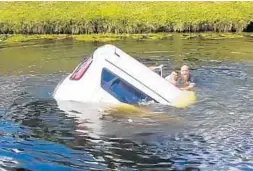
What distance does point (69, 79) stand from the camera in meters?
13.7

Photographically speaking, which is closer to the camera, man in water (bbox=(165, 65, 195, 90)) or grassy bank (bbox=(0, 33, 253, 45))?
man in water (bbox=(165, 65, 195, 90))

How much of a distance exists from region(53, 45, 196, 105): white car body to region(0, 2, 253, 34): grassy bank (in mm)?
15068

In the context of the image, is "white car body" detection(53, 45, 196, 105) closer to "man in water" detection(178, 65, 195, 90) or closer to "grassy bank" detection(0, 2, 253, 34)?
"man in water" detection(178, 65, 195, 90)

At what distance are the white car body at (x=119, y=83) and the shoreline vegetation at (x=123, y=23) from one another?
42.8 feet

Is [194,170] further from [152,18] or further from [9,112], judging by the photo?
[152,18]

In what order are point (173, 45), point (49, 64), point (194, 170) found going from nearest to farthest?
point (194, 170)
point (49, 64)
point (173, 45)

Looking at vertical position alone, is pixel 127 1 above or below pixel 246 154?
above

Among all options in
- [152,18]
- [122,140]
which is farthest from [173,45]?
[122,140]

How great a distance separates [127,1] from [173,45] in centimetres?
953

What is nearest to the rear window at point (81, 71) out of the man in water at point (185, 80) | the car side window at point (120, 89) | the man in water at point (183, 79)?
the car side window at point (120, 89)

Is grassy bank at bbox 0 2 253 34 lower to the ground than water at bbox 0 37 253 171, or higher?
higher

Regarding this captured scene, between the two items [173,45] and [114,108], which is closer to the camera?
[114,108]

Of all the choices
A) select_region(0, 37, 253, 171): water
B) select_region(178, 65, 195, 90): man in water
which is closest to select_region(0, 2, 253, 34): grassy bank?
select_region(0, 37, 253, 171): water

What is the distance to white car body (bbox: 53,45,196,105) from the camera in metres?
12.7
